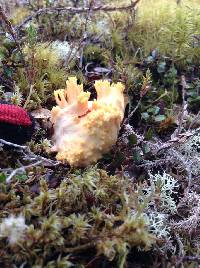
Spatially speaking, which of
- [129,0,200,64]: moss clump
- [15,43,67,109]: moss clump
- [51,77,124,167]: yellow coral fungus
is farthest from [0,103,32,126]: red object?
[129,0,200,64]: moss clump

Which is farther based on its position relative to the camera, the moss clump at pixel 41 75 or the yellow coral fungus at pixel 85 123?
the moss clump at pixel 41 75

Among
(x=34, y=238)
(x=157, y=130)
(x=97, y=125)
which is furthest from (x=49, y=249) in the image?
(x=157, y=130)

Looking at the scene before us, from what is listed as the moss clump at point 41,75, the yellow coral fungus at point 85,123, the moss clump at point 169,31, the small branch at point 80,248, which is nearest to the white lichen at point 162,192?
the yellow coral fungus at point 85,123

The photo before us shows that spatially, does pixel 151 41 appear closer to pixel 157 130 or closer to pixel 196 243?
pixel 157 130

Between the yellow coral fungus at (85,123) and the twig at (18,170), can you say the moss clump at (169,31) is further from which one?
the twig at (18,170)

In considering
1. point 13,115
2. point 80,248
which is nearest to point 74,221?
point 80,248

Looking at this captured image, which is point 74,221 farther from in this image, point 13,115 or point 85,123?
point 13,115
